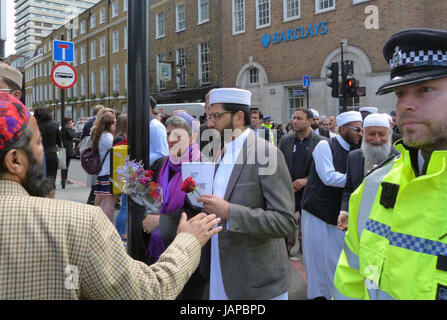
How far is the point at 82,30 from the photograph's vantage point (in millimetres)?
39750

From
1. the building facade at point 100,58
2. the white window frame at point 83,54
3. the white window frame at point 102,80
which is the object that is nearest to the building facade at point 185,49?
the building facade at point 100,58

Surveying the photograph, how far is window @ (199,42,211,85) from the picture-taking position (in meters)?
24.8

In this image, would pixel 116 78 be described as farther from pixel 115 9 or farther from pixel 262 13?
pixel 262 13

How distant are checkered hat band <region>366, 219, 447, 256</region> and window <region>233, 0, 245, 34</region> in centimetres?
2232

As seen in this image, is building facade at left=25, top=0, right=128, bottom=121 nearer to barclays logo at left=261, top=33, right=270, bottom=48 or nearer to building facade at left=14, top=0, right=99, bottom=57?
building facade at left=14, top=0, right=99, bottom=57

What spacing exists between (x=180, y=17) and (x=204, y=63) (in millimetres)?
4554

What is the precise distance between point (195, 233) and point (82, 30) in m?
43.0

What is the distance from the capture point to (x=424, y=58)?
146cm

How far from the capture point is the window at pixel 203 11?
2461 cm

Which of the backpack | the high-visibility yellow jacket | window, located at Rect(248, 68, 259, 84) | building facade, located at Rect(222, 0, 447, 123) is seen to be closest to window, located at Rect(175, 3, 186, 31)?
building facade, located at Rect(222, 0, 447, 123)

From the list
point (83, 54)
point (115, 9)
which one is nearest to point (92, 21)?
point (83, 54)
